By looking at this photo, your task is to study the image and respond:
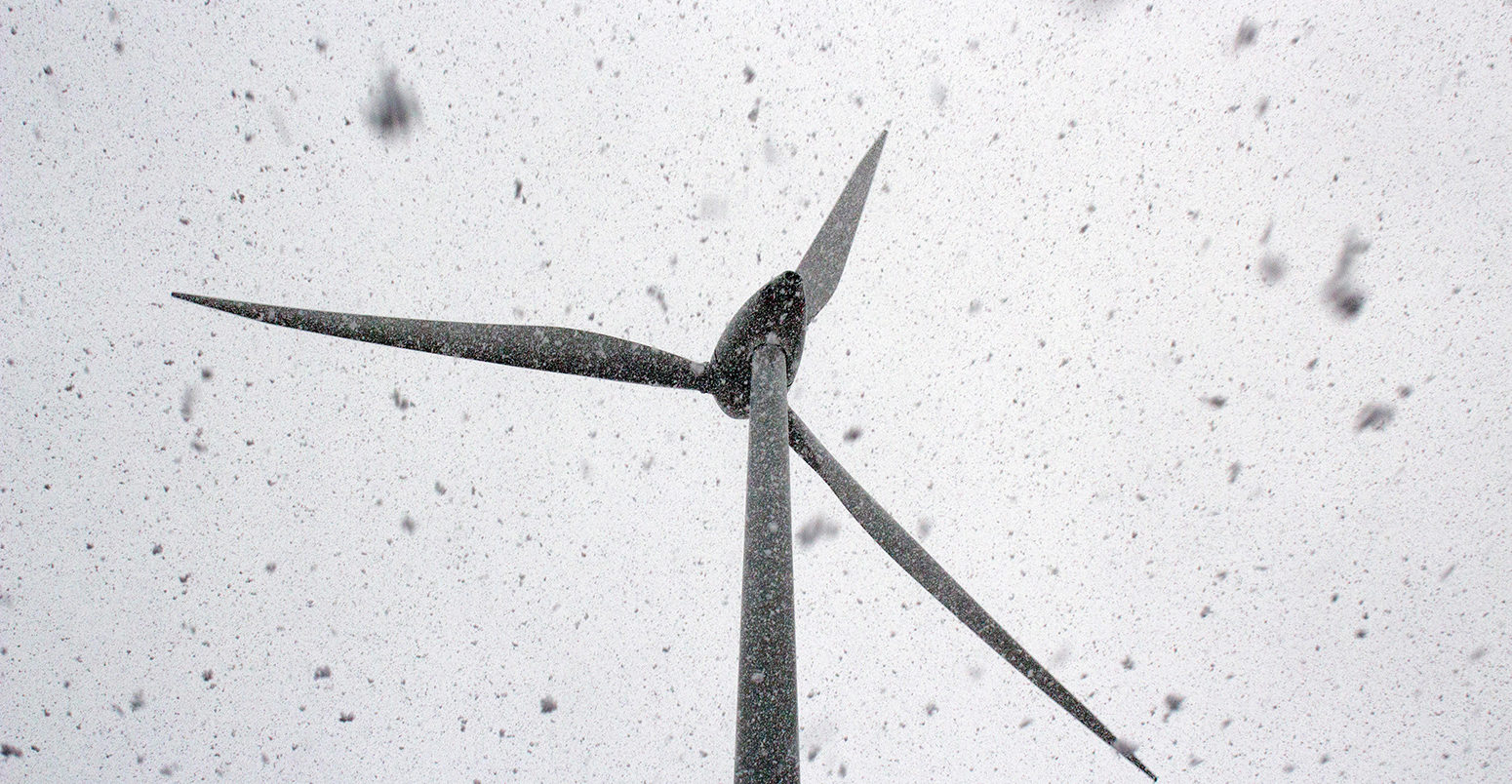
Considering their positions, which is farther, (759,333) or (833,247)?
(833,247)

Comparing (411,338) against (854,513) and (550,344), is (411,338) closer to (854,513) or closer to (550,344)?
(550,344)

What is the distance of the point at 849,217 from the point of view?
33.8 ft

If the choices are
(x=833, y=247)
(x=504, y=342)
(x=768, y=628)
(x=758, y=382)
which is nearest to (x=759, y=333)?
(x=758, y=382)

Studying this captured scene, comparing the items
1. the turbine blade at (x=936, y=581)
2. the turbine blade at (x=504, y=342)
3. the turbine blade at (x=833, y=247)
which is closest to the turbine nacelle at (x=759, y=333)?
the turbine blade at (x=504, y=342)

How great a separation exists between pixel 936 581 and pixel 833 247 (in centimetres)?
430

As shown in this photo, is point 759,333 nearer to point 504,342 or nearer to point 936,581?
point 504,342

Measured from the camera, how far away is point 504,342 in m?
7.61

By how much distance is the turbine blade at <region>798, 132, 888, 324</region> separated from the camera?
9.98m

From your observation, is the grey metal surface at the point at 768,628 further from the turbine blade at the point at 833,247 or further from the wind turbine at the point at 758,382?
the turbine blade at the point at 833,247

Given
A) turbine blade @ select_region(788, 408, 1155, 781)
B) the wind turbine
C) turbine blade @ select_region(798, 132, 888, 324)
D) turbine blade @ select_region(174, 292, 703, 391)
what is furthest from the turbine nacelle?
turbine blade @ select_region(798, 132, 888, 324)

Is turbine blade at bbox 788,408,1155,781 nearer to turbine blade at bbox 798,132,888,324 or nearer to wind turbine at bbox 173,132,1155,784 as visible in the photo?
wind turbine at bbox 173,132,1155,784

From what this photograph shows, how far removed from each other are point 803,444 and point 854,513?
954mm

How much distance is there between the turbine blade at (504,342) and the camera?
7387 mm

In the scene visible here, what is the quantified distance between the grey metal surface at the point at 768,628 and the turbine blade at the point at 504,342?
1.87 meters
